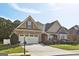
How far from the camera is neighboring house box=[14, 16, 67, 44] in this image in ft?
41.2

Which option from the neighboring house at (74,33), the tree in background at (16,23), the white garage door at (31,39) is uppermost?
the tree in background at (16,23)

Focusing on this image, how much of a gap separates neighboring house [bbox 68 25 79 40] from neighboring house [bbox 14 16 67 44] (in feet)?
0.23

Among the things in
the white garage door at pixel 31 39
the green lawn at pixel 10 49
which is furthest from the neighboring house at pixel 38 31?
the green lawn at pixel 10 49

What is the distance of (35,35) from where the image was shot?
12.6 metres

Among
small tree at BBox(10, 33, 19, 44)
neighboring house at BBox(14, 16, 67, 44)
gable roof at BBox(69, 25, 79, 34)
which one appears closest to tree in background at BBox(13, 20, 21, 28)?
neighboring house at BBox(14, 16, 67, 44)

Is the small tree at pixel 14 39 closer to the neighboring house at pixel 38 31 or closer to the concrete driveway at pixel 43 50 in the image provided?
the neighboring house at pixel 38 31

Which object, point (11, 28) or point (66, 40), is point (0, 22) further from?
point (66, 40)

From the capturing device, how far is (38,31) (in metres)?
12.6

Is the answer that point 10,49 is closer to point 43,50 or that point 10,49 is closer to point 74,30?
point 43,50

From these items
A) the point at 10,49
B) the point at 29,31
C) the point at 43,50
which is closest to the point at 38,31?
the point at 29,31

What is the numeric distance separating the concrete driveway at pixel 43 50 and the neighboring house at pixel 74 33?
21 centimetres

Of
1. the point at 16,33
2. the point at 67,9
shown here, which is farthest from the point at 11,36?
the point at 67,9

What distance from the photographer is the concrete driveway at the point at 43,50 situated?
41.1 feet

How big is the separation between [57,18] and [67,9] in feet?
0.60
